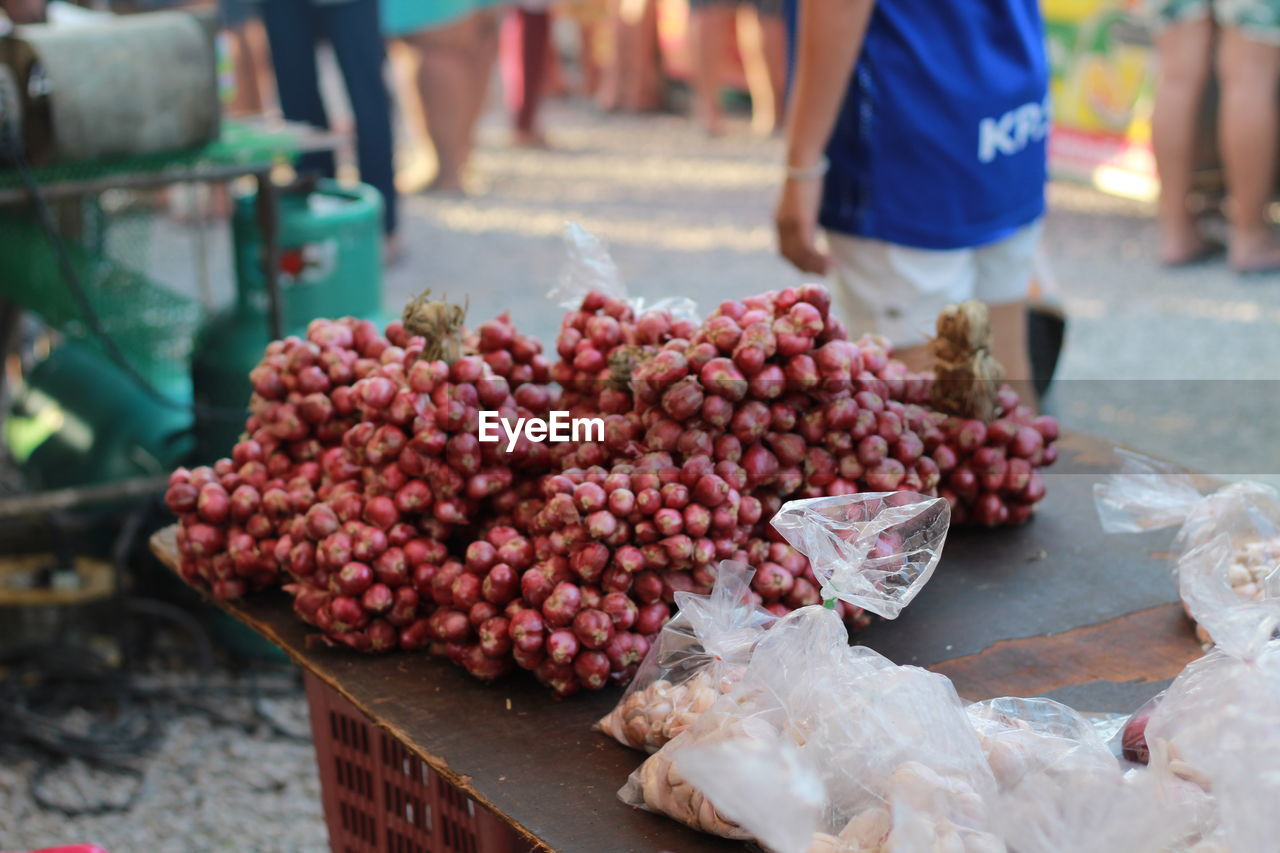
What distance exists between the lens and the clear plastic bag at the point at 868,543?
1.07 meters

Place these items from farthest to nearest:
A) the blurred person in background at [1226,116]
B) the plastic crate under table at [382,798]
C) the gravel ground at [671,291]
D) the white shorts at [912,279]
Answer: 1. the blurred person in background at [1226,116]
2. the gravel ground at [671,291]
3. the white shorts at [912,279]
4. the plastic crate under table at [382,798]

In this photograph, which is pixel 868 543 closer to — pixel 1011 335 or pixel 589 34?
pixel 1011 335

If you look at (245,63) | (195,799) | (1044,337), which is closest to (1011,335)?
(1044,337)

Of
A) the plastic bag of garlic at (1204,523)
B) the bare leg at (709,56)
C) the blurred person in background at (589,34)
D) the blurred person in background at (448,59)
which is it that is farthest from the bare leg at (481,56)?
the plastic bag of garlic at (1204,523)

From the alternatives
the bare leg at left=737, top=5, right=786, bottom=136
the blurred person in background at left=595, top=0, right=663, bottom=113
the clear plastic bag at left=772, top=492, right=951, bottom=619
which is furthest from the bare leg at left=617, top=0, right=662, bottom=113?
the clear plastic bag at left=772, top=492, right=951, bottom=619

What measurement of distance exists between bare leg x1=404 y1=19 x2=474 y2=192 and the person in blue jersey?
13.4ft

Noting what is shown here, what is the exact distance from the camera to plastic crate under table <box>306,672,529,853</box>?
116 centimetres

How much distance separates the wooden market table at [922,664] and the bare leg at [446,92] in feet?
15.3

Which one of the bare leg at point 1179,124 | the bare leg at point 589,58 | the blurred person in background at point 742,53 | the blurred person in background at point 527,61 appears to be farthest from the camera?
the bare leg at point 589,58

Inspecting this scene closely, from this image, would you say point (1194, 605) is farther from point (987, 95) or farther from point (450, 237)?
point (450, 237)

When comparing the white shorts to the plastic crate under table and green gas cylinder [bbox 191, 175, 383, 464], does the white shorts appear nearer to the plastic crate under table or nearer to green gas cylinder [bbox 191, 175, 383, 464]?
green gas cylinder [bbox 191, 175, 383, 464]

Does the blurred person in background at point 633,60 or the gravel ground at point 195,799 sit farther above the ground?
the blurred person in background at point 633,60

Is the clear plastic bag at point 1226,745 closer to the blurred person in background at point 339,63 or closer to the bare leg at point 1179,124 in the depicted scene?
the blurred person in background at point 339,63

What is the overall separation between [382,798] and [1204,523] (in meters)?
0.86
